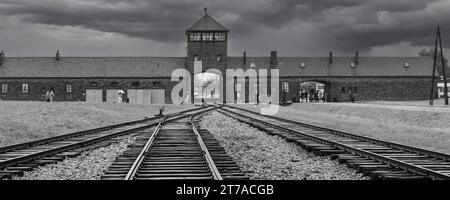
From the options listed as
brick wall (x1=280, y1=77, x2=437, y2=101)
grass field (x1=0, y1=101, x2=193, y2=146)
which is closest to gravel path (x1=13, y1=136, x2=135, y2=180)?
grass field (x1=0, y1=101, x2=193, y2=146)

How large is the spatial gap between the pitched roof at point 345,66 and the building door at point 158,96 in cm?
1035

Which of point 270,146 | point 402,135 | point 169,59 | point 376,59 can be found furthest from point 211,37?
point 270,146

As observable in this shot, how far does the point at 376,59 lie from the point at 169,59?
2787cm

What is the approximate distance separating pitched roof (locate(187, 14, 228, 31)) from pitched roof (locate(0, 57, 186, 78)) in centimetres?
499

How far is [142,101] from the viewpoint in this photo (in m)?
68.7

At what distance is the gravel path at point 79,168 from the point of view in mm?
9398

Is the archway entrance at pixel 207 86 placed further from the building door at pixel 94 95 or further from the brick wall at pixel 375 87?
the building door at pixel 94 95

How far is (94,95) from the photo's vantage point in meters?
69.2

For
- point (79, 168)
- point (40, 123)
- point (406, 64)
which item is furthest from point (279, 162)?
point (406, 64)

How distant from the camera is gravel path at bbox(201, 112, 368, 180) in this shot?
31.4ft

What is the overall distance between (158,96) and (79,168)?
2308 inches

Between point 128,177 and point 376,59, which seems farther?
point 376,59

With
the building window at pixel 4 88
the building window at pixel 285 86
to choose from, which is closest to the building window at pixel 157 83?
the building window at pixel 285 86
